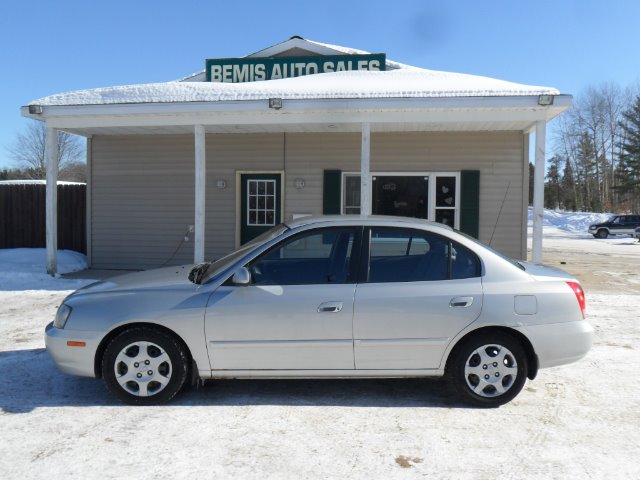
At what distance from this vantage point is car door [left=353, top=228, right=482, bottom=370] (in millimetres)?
4121

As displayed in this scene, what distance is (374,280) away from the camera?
166 inches

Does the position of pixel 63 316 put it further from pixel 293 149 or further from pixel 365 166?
pixel 293 149

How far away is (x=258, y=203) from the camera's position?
11.9m

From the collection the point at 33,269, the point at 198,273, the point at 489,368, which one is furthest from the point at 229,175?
the point at 489,368

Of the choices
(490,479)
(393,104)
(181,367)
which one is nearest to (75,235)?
(393,104)

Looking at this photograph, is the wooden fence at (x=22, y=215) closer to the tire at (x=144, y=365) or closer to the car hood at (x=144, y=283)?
the car hood at (x=144, y=283)

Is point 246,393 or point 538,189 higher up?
point 538,189

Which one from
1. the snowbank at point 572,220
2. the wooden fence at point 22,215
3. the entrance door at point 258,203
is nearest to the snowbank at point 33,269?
the wooden fence at point 22,215

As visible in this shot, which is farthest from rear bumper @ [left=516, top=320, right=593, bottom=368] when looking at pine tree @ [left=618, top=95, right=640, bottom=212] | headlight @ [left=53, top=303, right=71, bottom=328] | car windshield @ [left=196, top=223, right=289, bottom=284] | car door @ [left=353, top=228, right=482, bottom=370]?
pine tree @ [left=618, top=95, right=640, bottom=212]

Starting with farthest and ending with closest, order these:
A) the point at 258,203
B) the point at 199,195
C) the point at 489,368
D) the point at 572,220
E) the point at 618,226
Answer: the point at 572,220, the point at 618,226, the point at 258,203, the point at 199,195, the point at 489,368

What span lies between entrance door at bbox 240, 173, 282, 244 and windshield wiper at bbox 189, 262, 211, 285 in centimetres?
686

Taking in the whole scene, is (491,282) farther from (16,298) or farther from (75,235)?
(75,235)

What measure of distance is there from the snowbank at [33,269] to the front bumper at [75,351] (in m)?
5.77

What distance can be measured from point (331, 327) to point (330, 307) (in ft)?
0.49
